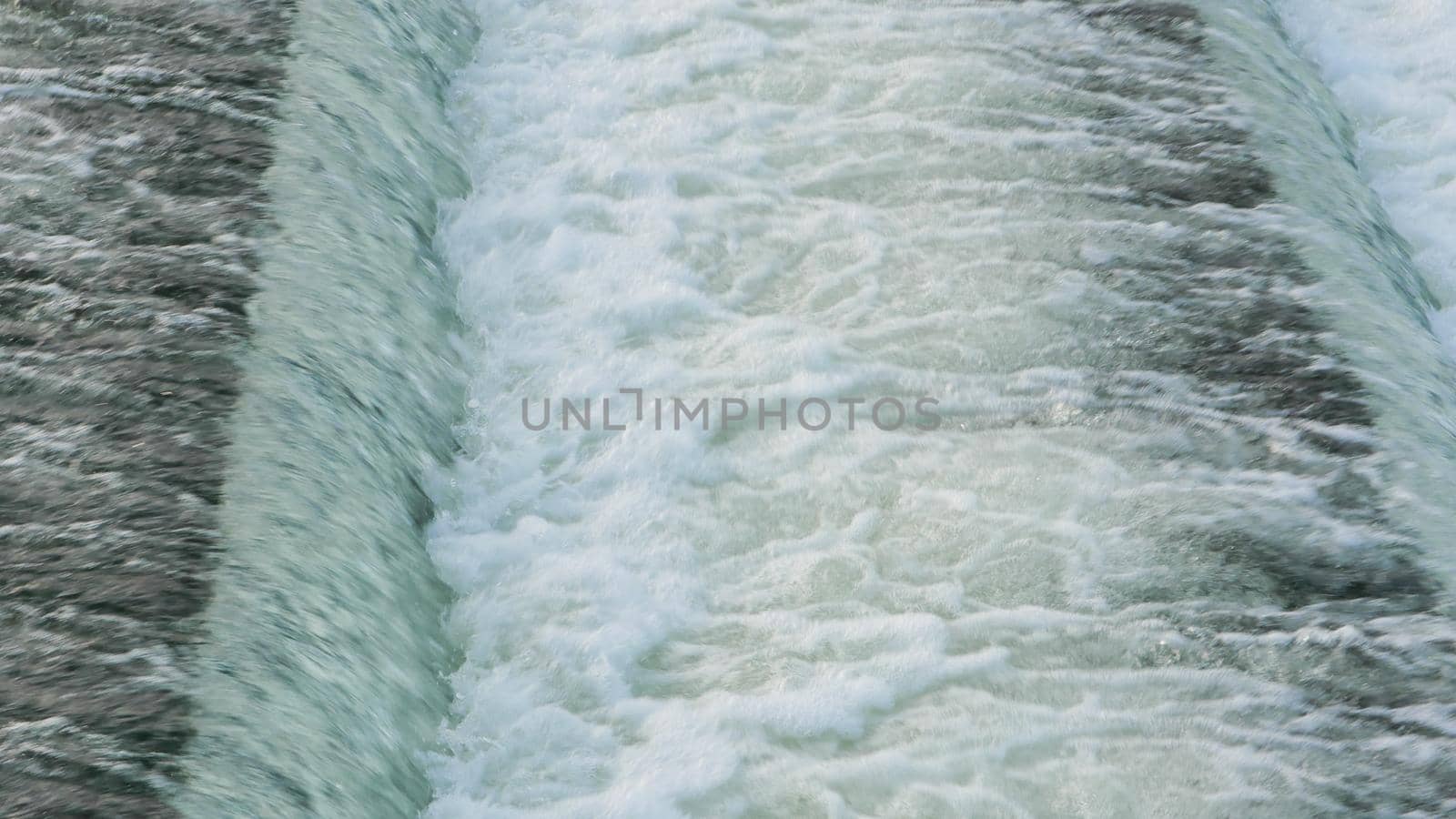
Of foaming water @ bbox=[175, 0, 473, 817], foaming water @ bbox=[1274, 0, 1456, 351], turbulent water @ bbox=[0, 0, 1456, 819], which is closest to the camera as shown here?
foaming water @ bbox=[175, 0, 473, 817]

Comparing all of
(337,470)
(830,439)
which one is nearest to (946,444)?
(830,439)

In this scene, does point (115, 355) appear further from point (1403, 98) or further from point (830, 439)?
point (1403, 98)

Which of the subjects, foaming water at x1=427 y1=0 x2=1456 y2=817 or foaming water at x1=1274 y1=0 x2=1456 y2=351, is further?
foaming water at x1=1274 y1=0 x2=1456 y2=351

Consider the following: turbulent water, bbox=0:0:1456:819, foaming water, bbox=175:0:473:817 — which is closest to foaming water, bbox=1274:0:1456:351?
turbulent water, bbox=0:0:1456:819

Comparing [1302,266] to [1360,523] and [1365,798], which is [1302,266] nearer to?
[1360,523]

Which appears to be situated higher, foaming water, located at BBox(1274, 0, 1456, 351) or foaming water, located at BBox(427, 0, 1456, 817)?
foaming water, located at BBox(1274, 0, 1456, 351)

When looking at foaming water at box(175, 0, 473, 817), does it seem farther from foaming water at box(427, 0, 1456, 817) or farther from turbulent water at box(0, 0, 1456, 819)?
foaming water at box(427, 0, 1456, 817)
